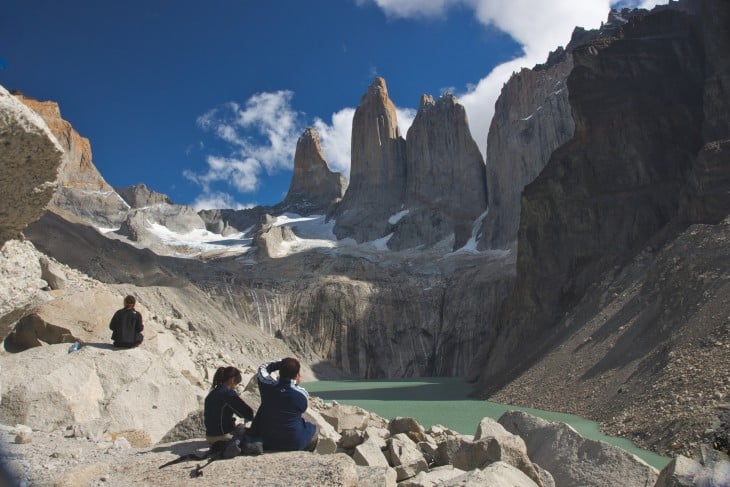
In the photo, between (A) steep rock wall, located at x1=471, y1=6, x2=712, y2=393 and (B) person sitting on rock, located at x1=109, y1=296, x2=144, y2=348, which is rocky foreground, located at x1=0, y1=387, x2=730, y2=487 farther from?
(A) steep rock wall, located at x1=471, y1=6, x2=712, y2=393

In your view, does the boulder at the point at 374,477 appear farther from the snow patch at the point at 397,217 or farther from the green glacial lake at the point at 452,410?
the snow patch at the point at 397,217

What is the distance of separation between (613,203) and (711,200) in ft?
28.1

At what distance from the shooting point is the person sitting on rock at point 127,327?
11.6 m

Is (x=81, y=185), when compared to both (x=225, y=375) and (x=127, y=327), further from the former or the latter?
(x=225, y=375)

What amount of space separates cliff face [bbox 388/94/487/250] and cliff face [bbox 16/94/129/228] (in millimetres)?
56901

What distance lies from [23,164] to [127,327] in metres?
6.89

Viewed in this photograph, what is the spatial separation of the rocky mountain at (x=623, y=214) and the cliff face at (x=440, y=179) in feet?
144

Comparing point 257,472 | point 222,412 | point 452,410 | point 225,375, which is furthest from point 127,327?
point 452,410

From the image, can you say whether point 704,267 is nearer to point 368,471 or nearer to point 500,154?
point 368,471

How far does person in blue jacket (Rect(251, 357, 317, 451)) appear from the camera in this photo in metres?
6.95

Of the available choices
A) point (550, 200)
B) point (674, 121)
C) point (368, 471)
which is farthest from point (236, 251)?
point (368, 471)

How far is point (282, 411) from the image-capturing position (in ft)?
22.9

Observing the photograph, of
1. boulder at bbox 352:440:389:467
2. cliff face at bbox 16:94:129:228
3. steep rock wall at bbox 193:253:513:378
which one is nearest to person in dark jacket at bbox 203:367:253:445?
boulder at bbox 352:440:389:467

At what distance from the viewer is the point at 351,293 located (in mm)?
72125
